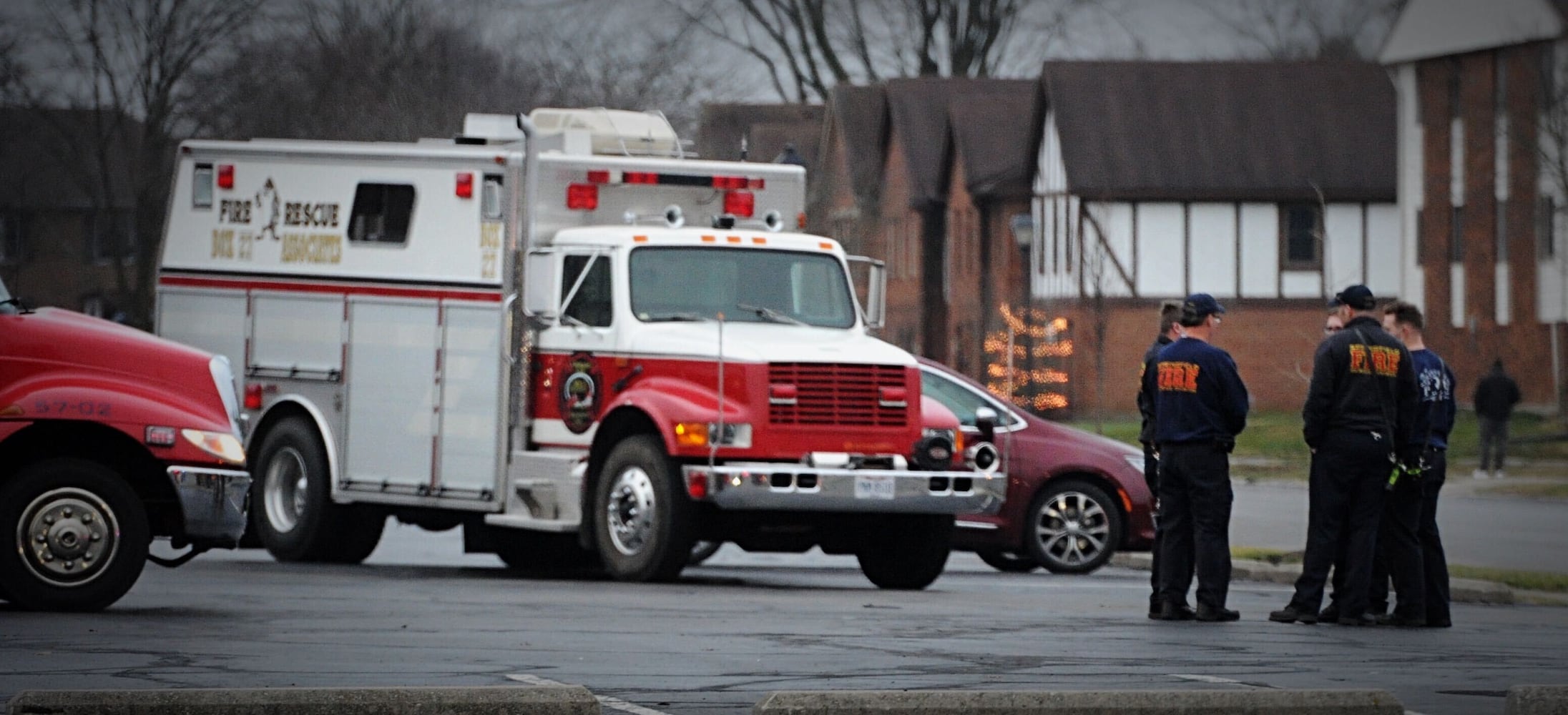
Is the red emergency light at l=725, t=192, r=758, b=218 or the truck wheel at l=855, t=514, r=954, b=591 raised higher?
the red emergency light at l=725, t=192, r=758, b=218

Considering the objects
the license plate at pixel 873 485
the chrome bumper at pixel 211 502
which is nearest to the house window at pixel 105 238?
the license plate at pixel 873 485

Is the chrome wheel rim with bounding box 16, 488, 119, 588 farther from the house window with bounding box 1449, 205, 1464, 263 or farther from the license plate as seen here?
the house window with bounding box 1449, 205, 1464, 263

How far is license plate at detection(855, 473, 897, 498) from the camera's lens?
17.0m

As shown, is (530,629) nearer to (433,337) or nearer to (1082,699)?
(1082,699)

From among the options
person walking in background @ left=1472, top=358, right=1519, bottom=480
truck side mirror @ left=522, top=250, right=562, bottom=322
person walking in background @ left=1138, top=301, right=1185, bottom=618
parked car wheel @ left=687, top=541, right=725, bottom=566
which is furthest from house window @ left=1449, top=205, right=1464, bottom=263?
person walking in background @ left=1138, top=301, right=1185, bottom=618

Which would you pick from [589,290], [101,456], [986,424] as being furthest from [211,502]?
[986,424]

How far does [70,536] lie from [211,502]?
740mm

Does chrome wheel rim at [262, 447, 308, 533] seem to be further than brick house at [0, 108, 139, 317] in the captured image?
No

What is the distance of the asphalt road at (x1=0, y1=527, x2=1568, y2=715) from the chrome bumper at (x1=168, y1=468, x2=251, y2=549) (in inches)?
16.4

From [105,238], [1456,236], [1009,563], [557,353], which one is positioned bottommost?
[1009,563]

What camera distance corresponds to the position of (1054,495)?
19984mm

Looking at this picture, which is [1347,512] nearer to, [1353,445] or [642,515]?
[1353,445]

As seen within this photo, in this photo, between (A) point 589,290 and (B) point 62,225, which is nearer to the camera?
(A) point 589,290

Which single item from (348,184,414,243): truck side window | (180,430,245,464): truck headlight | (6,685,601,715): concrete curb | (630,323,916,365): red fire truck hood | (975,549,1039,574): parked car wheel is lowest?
Result: (6,685,601,715): concrete curb
